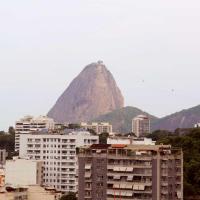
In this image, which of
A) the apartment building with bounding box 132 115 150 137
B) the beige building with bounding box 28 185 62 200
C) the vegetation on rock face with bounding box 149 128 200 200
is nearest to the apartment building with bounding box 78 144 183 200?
the vegetation on rock face with bounding box 149 128 200 200

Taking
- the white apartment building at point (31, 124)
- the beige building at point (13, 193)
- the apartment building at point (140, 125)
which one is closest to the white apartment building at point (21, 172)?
the beige building at point (13, 193)

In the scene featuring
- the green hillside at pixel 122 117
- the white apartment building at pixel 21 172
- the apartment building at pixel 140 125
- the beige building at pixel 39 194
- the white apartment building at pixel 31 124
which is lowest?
the beige building at pixel 39 194

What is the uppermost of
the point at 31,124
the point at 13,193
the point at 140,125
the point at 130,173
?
the point at 140,125

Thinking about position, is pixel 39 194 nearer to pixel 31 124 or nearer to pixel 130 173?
pixel 130 173

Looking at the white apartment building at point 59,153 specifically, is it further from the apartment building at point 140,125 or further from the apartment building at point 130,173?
the apartment building at point 140,125

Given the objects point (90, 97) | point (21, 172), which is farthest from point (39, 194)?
point (90, 97)

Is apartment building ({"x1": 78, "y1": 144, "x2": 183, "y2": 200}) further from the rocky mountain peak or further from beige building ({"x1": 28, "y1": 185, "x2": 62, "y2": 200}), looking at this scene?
the rocky mountain peak

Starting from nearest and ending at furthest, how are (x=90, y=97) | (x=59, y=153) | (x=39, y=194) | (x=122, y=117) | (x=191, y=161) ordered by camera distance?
(x=39, y=194) < (x=191, y=161) < (x=59, y=153) < (x=122, y=117) < (x=90, y=97)
